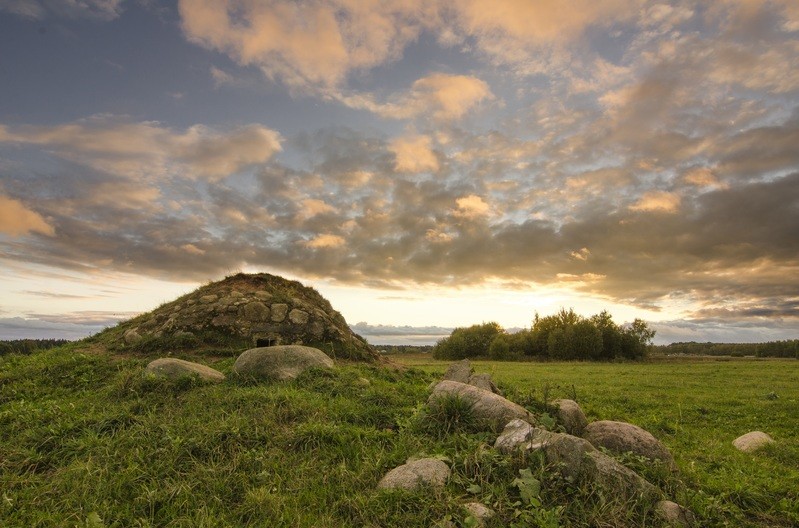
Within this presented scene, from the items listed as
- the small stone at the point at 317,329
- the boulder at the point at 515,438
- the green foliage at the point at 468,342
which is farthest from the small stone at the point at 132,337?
the green foliage at the point at 468,342

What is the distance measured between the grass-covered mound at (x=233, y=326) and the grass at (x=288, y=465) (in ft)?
12.6

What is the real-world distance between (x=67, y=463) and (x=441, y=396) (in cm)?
624

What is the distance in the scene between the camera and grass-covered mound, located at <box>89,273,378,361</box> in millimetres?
14992

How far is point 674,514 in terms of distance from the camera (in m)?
5.91

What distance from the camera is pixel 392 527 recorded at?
530 cm

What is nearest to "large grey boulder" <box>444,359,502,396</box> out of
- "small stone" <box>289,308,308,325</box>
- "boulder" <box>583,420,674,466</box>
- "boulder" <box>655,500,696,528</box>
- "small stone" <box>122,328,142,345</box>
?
"boulder" <box>583,420,674,466</box>

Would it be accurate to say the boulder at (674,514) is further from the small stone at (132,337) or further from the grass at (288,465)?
the small stone at (132,337)

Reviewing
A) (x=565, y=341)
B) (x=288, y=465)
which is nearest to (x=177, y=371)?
(x=288, y=465)

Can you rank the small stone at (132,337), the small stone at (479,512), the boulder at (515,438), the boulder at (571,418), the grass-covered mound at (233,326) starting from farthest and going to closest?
the small stone at (132,337), the grass-covered mound at (233,326), the boulder at (571,418), the boulder at (515,438), the small stone at (479,512)

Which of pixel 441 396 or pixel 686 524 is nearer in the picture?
pixel 686 524

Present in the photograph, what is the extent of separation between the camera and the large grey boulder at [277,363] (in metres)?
10.8

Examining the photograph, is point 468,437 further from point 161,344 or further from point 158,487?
point 161,344

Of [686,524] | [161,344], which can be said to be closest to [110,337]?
[161,344]

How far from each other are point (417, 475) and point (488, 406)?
7.81 feet
